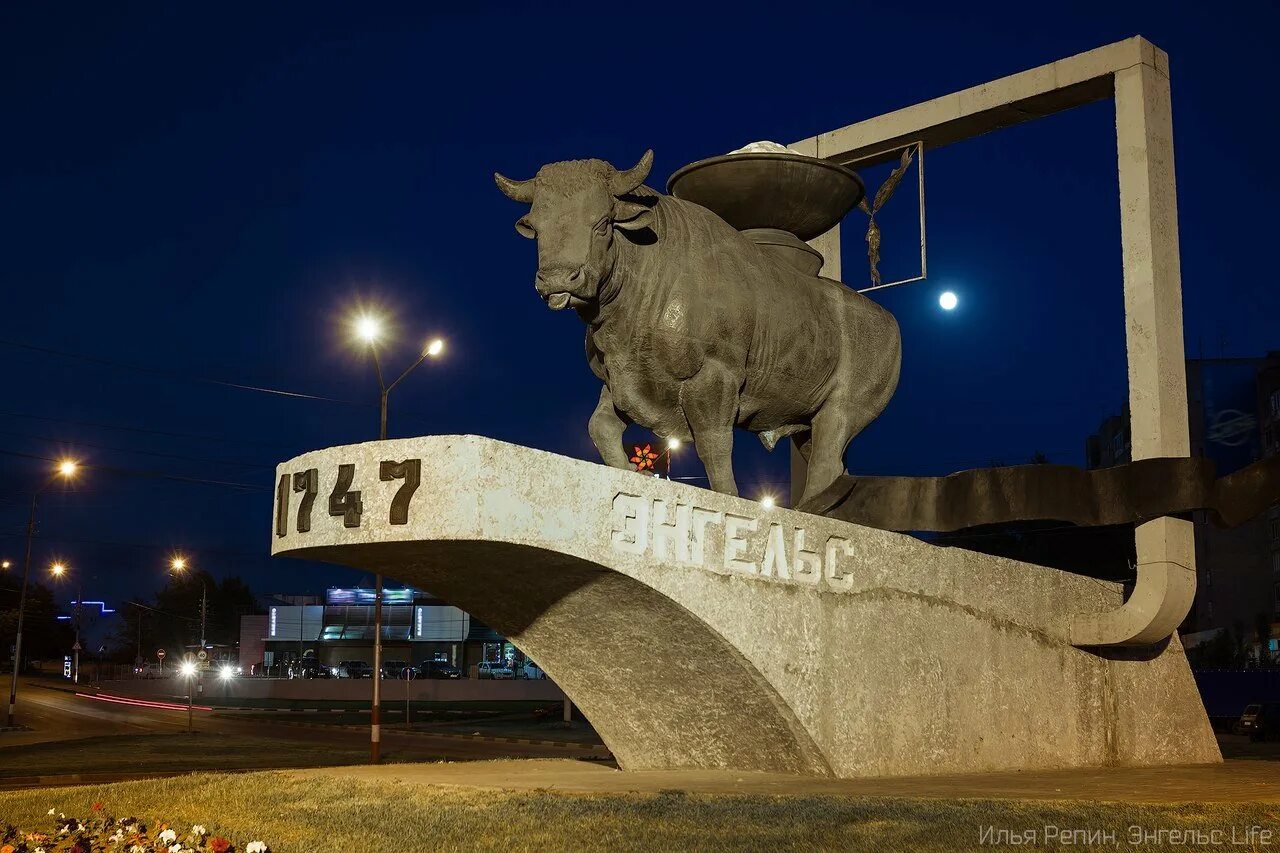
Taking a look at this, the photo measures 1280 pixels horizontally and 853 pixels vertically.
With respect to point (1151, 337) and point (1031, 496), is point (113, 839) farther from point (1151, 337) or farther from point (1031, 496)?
point (1151, 337)

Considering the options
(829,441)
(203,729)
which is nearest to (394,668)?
(203,729)

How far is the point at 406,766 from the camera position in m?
13.1

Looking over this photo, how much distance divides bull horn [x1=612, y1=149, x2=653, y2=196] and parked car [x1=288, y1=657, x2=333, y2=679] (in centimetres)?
6809

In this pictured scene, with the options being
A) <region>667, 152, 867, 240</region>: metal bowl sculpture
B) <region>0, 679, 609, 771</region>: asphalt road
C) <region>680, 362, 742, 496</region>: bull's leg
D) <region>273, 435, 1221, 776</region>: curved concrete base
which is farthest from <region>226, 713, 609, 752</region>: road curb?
<region>680, 362, 742, 496</region>: bull's leg

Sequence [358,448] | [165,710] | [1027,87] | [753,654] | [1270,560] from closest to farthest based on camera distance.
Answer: [358,448] < [753,654] < [1027,87] < [165,710] < [1270,560]

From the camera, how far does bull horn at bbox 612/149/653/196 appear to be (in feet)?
36.7

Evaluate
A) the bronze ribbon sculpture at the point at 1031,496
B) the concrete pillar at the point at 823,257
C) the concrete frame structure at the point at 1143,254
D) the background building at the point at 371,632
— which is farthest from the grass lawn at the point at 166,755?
the background building at the point at 371,632

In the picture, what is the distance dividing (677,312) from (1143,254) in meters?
6.22

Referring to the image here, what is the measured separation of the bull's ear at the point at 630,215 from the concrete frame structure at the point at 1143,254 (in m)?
5.86

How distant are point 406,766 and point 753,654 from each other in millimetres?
4119

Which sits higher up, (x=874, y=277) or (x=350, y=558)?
(x=874, y=277)

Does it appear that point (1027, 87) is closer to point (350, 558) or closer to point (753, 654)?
point (753, 654)

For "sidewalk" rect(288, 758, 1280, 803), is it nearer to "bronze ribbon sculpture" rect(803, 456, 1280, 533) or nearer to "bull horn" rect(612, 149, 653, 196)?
"bronze ribbon sculpture" rect(803, 456, 1280, 533)

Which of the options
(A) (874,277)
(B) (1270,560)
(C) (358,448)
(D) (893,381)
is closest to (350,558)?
(C) (358,448)
